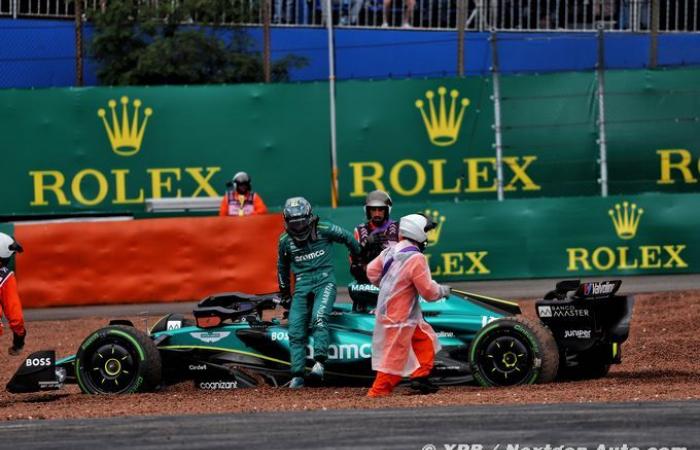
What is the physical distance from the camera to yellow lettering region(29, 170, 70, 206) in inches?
871

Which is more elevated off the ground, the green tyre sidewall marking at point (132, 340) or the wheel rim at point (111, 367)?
the green tyre sidewall marking at point (132, 340)

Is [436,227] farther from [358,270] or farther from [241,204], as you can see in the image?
[358,270]

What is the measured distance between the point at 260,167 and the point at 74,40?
13.6ft

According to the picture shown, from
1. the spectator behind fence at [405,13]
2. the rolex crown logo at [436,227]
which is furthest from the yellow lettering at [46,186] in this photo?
the spectator behind fence at [405,13]

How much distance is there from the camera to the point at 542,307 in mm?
12219

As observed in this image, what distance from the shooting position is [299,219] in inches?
507

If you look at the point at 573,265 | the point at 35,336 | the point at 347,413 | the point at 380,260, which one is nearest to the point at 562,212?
the point at 573,265

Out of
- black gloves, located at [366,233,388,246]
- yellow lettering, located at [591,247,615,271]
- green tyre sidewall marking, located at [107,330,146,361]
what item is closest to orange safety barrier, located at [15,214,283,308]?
yellow lettering, located at [591,247,615,271]

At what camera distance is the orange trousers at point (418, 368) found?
11.7m

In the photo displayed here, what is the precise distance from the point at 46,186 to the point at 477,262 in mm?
6838

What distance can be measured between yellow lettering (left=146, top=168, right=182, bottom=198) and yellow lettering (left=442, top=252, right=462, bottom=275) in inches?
181

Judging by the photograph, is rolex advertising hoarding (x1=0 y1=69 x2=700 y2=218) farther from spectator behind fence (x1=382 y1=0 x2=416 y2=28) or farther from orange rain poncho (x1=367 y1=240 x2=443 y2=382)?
orange rain poncho (x1=367 y1=240 x2=443 y2=382)

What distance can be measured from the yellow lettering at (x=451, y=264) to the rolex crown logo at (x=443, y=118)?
8.79 ft

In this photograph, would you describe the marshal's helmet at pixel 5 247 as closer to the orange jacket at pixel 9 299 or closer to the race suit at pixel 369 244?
the orange jacket at pixel 9 299
